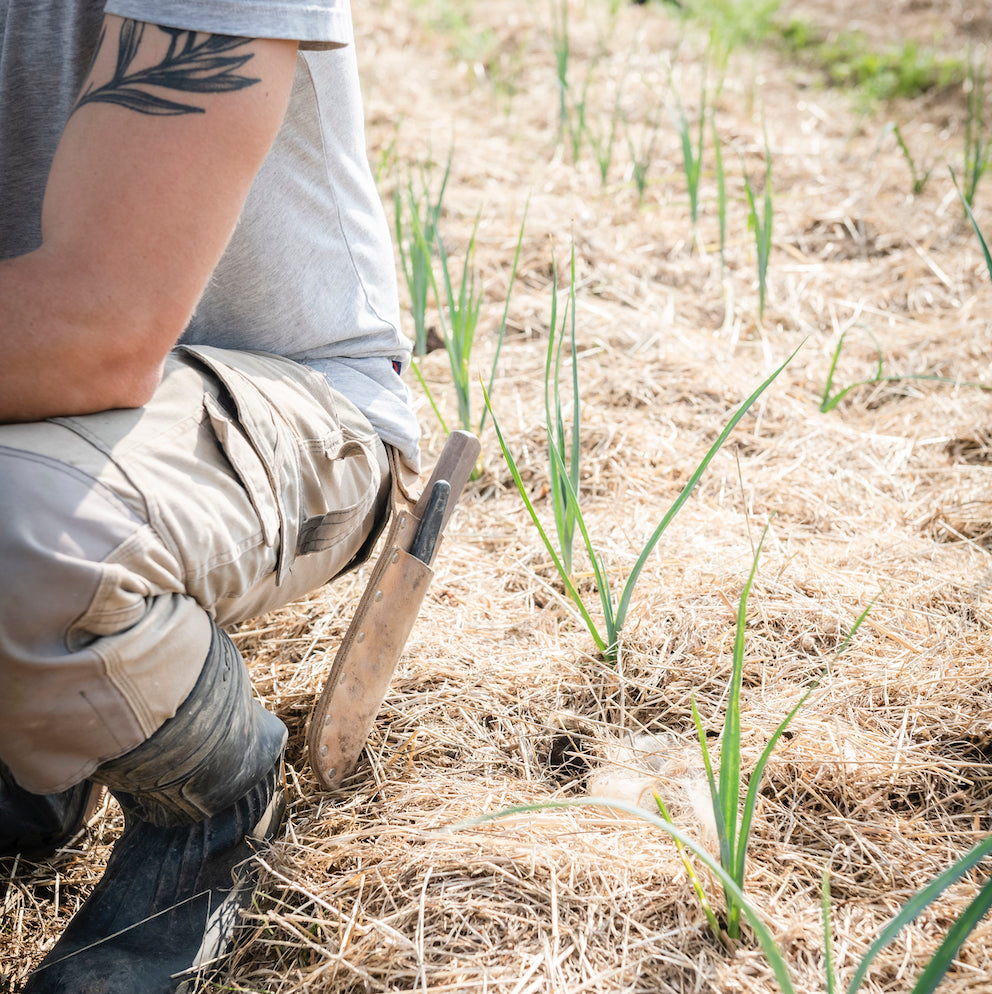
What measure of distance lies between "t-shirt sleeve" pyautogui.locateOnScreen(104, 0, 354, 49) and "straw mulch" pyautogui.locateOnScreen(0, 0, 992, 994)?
85 cm

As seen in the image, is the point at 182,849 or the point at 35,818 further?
the point at 35,818

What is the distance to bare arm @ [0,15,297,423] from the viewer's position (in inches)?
30.2

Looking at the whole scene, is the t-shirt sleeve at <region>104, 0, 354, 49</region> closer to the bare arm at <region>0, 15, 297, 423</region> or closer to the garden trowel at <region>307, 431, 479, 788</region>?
the bare arm at <region>0, 15, 297, 423</region>

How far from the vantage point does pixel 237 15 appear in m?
0.78

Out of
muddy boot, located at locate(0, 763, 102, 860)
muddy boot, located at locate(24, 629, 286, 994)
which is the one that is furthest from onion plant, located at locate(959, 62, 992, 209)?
muddy boot, located at locate(0, 763, 102, 860)

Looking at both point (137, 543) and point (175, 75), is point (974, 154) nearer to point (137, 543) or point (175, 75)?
point (175, 75)

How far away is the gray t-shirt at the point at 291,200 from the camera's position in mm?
832

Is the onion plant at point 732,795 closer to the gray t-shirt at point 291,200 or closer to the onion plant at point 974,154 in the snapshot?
the gray t-shirt at point 291,200

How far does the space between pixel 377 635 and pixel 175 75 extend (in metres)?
0.66

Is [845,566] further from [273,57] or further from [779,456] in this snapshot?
[273,57]

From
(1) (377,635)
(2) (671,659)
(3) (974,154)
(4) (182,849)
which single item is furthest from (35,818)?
(3) (974,154)

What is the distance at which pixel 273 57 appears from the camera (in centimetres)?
81

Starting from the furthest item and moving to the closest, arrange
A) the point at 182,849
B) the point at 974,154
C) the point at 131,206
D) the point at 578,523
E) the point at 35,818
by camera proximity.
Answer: the point at 974,154 < the point at 578,523 < the point at 35,818 < the point at 182,849 < the point at 131,206

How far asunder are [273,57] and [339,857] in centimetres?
85
